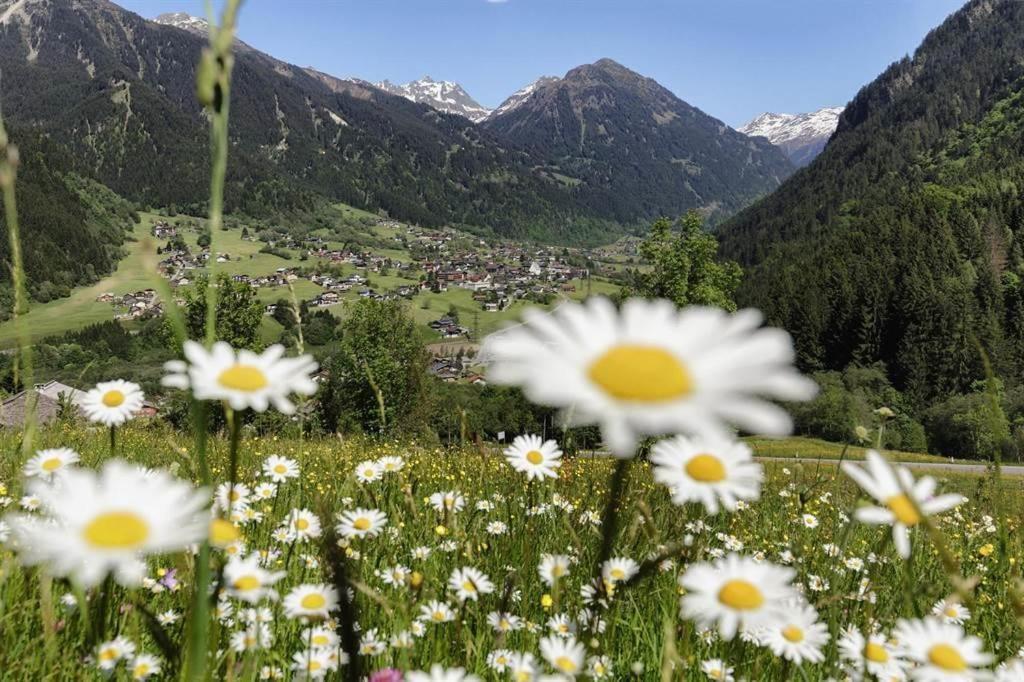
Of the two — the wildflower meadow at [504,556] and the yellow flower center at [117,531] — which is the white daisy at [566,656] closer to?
the wildflower meadow at [504,556]

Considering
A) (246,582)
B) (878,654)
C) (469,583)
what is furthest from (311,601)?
(878,654)

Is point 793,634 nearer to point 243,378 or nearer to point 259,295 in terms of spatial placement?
point 243,378

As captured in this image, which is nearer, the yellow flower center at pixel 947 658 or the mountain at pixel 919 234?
the yellow flower center at pixel 947 658

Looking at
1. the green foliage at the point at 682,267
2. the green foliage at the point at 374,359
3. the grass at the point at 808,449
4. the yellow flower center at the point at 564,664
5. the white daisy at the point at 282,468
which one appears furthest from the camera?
the green foliage at the point at 374,359

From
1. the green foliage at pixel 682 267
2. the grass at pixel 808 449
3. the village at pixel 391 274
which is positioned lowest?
the grass at pixel 808 449

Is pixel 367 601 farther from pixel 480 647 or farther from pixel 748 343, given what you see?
pixel 748 343

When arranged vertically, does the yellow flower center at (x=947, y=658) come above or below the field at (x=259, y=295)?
below

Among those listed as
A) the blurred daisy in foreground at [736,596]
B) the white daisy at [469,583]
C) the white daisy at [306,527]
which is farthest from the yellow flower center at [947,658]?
the white daisy at [306,527]

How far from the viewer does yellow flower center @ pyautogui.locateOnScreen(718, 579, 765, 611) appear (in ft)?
3.49

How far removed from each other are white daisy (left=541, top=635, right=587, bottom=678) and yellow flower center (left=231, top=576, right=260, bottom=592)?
641 mm

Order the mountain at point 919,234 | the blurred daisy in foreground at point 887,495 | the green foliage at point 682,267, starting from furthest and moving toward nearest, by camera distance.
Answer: the mountain at point 919,234, the green foliage at point 682,267, the blurred daisy in foreground at point 887,495

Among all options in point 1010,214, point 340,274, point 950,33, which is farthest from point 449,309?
point 950,33

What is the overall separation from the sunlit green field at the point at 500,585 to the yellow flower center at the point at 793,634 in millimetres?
97

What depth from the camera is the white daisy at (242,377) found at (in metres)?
0.97
